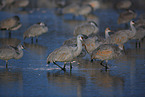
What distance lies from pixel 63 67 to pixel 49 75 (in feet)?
3.30

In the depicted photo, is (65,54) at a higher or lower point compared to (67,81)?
higher

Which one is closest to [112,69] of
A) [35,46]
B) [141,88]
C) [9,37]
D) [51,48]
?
[141,88]

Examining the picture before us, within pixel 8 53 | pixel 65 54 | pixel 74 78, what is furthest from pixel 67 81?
pixel 8 53

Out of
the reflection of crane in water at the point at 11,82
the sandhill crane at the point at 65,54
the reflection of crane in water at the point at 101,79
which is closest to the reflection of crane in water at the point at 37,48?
the reflection of crane in water at the point at 101,79

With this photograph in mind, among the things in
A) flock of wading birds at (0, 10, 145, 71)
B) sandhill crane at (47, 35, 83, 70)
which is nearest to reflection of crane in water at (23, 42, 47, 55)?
flock of wading birds at (0, 10, 145, 71)

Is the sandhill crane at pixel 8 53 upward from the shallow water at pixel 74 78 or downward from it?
upward

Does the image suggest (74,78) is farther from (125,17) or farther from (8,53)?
(125,17)

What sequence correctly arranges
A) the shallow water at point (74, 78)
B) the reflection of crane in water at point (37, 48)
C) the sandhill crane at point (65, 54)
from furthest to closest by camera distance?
the reflection of crane in water at point (37, 48) → the sandhill crane at point (65, 54) → the shallow water at point (74, 78)

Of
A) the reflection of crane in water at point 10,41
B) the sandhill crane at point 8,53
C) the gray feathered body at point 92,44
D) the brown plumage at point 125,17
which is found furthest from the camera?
the brown plumage at point 125,17

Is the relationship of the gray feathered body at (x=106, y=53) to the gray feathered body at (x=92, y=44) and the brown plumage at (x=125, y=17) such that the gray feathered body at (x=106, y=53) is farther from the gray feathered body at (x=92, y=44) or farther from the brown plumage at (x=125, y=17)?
the brown plumage at (x=125, y=17)

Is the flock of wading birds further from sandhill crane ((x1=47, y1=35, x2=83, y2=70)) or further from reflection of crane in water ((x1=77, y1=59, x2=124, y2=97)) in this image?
reflection of crane in water ((x1=77, y1=59, x2=124, y2=97))

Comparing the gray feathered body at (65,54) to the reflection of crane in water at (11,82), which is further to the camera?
the gray feathered body at (65,54)

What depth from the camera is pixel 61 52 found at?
10.9 m

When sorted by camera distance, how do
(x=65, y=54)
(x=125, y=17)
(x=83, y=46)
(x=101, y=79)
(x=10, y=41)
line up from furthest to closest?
(x=125, y=17)
(x=10, y=41)
(x=83, y=46)
(x=65, y=54)
(x=101, y=79)
